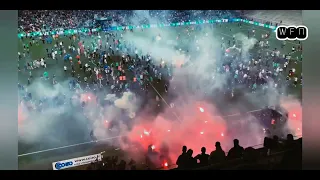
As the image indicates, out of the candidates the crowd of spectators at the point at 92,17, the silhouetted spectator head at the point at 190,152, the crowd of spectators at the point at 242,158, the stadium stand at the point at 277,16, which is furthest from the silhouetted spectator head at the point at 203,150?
the stadium stand at the point at 277,16

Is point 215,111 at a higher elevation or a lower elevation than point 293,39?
lower

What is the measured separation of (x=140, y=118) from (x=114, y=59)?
707mm

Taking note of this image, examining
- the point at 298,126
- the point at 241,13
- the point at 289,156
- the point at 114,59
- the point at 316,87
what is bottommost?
the point at 289,156

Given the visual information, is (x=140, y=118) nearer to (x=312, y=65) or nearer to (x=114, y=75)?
(x=114, y=75)

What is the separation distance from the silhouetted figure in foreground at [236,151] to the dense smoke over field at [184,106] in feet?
0.16

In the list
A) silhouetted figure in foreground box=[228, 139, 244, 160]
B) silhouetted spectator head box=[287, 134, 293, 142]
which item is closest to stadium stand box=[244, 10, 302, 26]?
silhouetted spectator head box=[287, 134, 293, 142]

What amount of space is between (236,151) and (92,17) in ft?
7.04

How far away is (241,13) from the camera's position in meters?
4.75

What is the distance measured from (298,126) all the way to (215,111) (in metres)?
0.92

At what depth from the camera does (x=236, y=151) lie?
15.4ft

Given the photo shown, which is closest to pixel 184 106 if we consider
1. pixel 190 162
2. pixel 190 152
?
pixel 190 152

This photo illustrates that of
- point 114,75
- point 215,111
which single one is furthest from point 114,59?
point 215,111

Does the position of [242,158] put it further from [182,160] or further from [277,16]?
[277,16]

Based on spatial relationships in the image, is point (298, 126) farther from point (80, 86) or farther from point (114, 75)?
point (80, 86)
